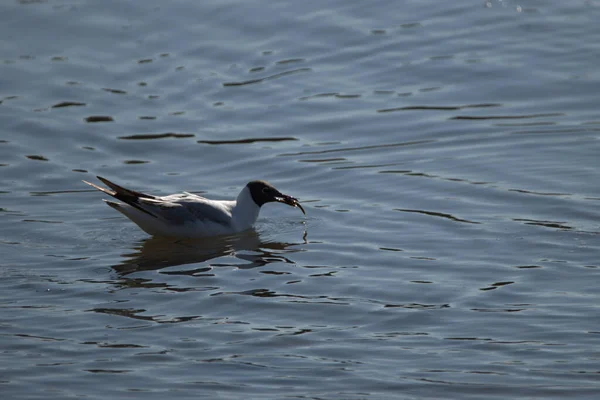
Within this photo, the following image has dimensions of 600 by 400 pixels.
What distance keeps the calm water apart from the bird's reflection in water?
0.15ft

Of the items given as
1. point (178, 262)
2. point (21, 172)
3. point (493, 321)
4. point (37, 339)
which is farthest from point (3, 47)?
point (493, 321)

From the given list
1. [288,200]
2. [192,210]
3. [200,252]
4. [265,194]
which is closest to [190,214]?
[192,210]

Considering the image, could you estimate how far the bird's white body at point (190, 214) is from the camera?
459 inches

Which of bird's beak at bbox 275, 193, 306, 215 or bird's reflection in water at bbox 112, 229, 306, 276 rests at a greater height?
bird's beak at bbox 275, 193, 306, 215

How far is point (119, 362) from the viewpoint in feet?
26.8

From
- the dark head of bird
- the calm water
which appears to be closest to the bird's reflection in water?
the calm water

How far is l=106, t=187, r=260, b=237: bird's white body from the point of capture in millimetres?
11664

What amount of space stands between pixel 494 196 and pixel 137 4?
10.3m

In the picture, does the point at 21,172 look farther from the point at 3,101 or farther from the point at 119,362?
the point at 119,362

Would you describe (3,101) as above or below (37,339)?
above

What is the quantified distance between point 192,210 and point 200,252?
55cm

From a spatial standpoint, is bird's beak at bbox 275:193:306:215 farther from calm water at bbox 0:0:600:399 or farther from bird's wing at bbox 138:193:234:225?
bird's wing at bbox 138:193:234:225

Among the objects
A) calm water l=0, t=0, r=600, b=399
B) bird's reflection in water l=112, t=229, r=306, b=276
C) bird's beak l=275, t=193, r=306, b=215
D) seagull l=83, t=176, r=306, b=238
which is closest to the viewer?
calm water l=0, t=0, r=600, b=399

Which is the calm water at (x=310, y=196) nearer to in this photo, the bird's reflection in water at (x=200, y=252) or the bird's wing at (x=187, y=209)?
the bird's reflection in water at (x=200, y=252)
